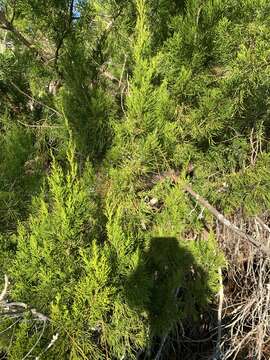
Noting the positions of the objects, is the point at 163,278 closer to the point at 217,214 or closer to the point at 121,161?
the point at 217,214

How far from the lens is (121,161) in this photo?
2291 mm

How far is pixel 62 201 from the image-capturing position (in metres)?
1.84

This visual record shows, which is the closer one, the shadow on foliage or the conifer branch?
the shadow on foliage

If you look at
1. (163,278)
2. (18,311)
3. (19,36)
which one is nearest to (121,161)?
(163,278)

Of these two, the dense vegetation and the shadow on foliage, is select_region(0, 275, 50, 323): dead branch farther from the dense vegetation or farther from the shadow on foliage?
the shadow on foliage

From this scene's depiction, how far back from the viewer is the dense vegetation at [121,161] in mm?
1860

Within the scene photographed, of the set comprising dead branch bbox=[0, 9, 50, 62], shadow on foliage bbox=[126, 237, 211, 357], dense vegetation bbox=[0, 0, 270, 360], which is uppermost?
dead branch bbox=[0, 9, 50, 62]

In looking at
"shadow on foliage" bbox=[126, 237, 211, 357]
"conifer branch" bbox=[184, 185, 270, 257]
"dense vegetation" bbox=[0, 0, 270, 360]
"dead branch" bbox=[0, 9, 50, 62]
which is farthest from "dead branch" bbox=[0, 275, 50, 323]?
"dead branch" bbox=[0, 9, 50, 62]

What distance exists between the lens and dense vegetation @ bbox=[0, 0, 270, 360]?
186 cm

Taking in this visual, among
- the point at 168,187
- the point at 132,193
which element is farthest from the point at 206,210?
the point at 132,193

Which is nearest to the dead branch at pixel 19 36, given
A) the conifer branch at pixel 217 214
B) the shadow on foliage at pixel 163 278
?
the conifer branch at pixel 217 214

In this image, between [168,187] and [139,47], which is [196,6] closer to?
[139,47]

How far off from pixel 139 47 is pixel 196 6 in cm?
45

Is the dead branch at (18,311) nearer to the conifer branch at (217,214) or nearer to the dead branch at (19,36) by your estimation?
the conifer branch at (217,214)
